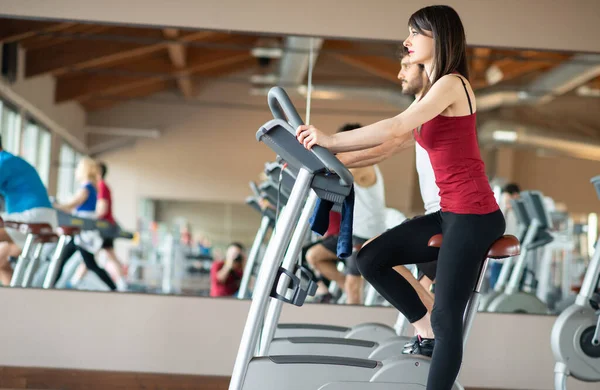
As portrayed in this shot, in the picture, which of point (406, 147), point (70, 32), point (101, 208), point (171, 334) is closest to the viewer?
point (406, 147)

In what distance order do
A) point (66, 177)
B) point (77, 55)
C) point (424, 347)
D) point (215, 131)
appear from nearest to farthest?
1. point (424, 347)
2. point (77, 55)
3. point (66, 177)
4. point (215, 131)

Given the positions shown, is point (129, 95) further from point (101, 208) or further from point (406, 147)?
point (406, 147)

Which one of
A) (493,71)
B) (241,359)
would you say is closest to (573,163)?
(493,71)

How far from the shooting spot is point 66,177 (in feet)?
22.0

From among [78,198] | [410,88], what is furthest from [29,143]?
[410,88]

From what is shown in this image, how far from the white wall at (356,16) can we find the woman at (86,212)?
1367 mm

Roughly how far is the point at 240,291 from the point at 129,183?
5132mm

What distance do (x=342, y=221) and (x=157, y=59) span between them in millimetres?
6341

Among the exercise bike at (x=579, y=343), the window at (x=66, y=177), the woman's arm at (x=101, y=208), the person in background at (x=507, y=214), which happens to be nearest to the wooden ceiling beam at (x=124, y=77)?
the window at (x=66, y=177)

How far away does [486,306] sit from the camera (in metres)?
4.45

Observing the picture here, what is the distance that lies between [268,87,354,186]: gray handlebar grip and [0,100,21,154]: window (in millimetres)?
2483

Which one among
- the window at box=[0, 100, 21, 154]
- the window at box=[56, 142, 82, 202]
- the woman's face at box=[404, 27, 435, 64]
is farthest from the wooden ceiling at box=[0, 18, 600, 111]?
the woman's face at box=[404, 27, 435, 64]

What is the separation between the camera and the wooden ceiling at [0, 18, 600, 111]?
4.18m

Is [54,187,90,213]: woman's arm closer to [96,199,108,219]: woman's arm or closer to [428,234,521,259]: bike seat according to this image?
[96,199,108,219]: woman's arm
